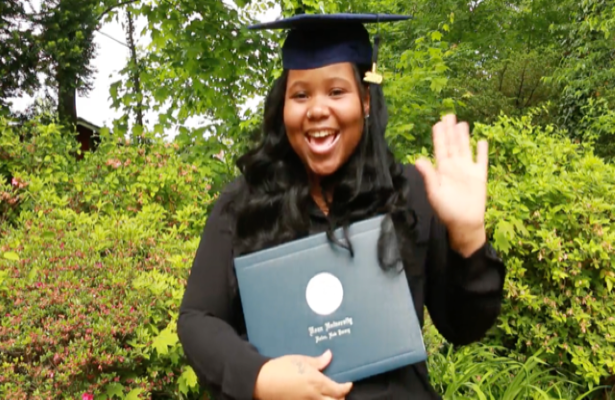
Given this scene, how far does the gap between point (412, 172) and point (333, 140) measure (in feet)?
0.88

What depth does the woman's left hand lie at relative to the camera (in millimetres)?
1079

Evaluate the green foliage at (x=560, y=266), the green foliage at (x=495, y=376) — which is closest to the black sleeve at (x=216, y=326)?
the green foliage at (x=495, y=376)

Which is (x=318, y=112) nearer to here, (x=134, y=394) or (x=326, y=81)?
(x=326, y=81)

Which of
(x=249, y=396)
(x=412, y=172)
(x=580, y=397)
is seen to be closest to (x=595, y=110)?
(x=580, y=397)

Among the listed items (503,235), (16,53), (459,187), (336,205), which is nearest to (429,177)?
(459,187)

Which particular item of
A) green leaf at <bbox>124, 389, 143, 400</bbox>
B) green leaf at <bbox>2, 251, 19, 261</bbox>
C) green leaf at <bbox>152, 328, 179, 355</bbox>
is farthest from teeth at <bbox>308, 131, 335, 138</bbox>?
green leaf at <bbox>2, 251, 19, 261</bbox>

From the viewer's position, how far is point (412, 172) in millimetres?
1352

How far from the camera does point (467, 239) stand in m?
1.11

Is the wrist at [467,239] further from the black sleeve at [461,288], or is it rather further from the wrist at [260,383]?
the wrist at [260,383]

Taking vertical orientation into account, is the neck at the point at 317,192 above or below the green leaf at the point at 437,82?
below

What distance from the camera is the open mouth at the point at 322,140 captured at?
1203 mm

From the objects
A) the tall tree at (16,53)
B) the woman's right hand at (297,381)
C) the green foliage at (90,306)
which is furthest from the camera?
the tall tree at (16,53)

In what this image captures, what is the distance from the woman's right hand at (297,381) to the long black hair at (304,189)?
289mm

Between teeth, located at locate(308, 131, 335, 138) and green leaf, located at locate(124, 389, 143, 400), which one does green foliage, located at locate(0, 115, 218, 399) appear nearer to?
green leaf, located at locate(124, 389, 143, 400)
